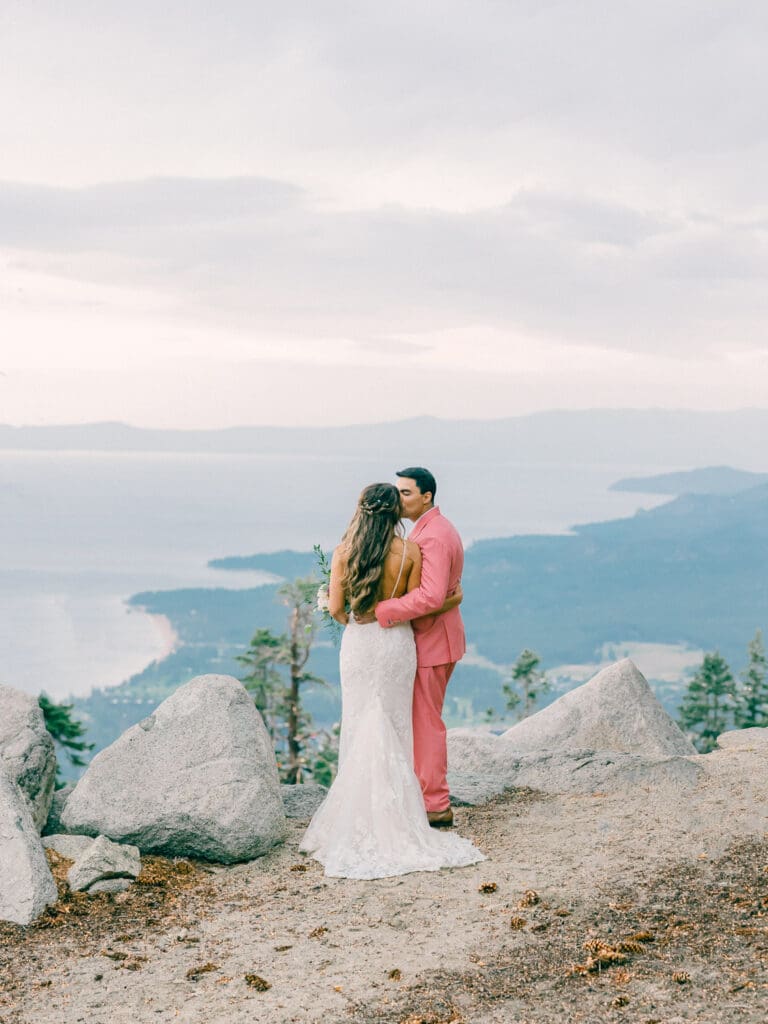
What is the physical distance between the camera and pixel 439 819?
369 inches

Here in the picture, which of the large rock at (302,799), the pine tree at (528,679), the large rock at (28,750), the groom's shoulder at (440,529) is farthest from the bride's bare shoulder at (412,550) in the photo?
the pine tree at (528,679)

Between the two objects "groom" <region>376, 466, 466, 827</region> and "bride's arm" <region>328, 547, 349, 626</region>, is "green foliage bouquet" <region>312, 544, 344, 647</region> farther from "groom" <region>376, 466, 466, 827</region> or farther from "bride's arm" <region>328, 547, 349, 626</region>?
"groom" <region>376, 466, 466, 827</region>

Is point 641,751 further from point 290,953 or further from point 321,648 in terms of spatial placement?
point 321,648

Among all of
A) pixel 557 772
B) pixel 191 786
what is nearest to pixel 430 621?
pixel 191 786

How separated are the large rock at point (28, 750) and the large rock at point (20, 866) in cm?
77

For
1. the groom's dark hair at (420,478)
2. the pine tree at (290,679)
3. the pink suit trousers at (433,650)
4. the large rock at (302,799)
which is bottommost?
the pine tree at (290,679)

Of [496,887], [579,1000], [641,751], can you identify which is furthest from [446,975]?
[641,751]

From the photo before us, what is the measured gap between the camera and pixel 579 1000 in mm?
5859

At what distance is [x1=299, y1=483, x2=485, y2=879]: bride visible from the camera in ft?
28.1

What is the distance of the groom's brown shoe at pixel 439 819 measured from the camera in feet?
30.7

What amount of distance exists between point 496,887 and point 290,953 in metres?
1.75

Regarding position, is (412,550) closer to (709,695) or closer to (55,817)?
(55,817)

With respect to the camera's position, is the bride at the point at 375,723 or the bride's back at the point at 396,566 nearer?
the bride at the point at 375,723

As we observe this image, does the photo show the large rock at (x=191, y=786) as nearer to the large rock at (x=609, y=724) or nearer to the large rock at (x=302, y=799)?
the large rock at (x=302, y=799)
